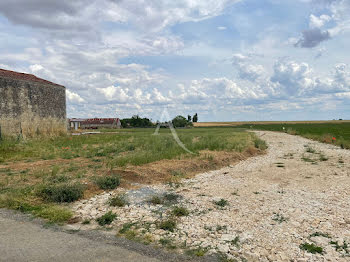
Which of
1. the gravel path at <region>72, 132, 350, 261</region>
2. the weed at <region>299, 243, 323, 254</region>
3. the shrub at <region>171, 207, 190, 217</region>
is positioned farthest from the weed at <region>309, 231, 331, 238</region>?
the shrub at <region>171, 207, 190, 217</region>

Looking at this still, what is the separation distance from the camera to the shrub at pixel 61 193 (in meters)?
7.57

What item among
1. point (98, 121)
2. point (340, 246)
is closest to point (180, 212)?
point (340, 246)

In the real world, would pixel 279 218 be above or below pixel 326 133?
below

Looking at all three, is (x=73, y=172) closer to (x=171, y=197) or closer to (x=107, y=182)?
(x=107, y=182)

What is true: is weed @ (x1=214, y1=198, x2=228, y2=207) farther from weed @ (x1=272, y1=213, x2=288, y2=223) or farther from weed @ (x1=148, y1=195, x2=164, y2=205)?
weed @ (x1=148, y1=195, x2=164, y2=205)

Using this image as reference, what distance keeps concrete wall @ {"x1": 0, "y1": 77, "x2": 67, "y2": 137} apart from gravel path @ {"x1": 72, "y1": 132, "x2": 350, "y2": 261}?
19.2 meters

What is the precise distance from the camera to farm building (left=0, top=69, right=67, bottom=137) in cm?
2408

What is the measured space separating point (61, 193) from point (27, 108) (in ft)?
76.7

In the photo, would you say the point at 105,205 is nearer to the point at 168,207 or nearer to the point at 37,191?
the point at 168,207

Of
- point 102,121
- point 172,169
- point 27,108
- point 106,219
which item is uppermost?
point 27,108

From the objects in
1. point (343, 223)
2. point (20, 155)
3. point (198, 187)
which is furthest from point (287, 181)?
point (20, 155)

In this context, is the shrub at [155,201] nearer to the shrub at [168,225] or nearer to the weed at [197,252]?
the shrub at [168,225]

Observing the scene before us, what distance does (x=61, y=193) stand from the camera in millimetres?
7602

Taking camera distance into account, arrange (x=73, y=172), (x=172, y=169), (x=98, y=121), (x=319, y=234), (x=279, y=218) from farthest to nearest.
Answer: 1. (x=98, y=121)
2. (x=172, y=169)
3. (x=73, y=172)
4. (x=279, y=218)
5. (x=319, y=234)
